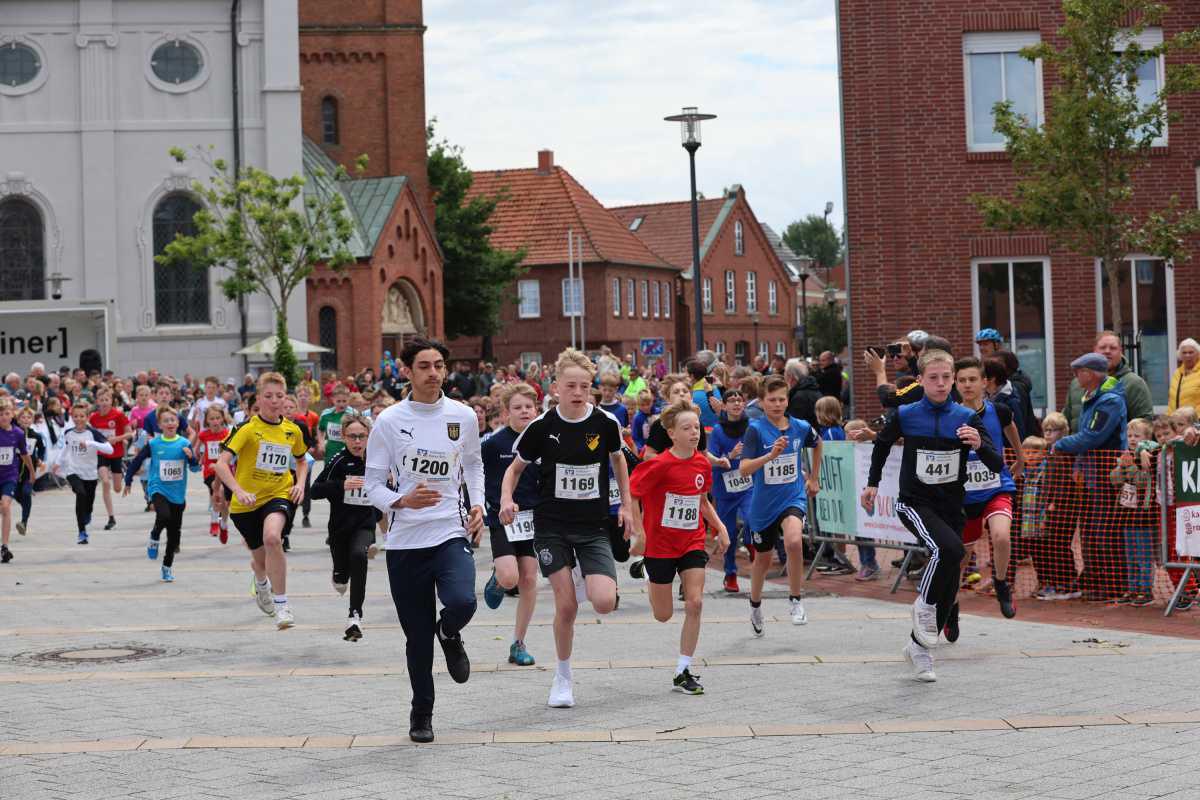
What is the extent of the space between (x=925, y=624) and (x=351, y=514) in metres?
4.74

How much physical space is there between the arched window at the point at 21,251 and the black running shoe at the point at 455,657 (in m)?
45.6

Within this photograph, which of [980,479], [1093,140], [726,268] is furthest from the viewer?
[726,268]

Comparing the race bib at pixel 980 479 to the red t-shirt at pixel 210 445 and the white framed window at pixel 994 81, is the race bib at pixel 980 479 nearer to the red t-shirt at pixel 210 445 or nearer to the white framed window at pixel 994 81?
the red t-shirt at pixel 210 445

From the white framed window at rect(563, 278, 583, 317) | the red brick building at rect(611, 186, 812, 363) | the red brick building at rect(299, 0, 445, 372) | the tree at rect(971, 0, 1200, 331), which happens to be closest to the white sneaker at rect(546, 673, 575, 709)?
the tree at rect(971, 0, 1200, 331)

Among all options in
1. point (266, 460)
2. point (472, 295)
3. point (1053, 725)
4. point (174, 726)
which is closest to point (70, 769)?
point (174, 726)

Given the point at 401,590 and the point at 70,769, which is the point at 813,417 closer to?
the point at 401,590

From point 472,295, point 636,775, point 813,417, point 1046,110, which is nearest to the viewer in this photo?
point 636,775

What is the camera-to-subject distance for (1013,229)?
22359mm

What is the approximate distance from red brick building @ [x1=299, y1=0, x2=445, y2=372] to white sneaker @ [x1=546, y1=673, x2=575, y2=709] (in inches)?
1934

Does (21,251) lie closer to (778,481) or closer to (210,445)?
(210,445)

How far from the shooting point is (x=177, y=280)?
5128 cm

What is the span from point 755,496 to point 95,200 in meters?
42.8

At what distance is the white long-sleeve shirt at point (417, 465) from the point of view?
801cm

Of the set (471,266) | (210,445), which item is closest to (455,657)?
(210,445)
